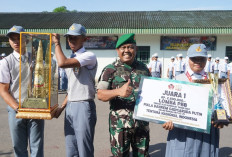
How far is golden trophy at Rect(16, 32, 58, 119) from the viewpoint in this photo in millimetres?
2562

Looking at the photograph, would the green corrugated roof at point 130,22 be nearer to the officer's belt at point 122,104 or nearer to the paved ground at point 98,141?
the paved ground at point 98,141

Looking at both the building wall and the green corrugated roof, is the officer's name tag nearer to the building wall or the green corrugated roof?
the green corrugated roof

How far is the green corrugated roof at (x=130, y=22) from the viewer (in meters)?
16.3

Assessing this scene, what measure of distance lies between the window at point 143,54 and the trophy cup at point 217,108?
616 inches

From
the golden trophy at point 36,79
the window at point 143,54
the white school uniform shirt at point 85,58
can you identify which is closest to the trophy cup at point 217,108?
the white school uniform shirt at point 85,58

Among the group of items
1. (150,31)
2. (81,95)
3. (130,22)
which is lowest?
(81,95)

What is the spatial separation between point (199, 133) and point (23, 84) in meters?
1.98

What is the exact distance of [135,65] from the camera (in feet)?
8.66

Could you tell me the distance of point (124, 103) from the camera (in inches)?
100

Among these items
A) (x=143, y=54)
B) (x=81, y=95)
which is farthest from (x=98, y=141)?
(x=143, y=54)

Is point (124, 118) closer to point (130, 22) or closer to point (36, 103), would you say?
point (36, 103)

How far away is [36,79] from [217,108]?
1.91m

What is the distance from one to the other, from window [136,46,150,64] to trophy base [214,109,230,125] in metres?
15.7

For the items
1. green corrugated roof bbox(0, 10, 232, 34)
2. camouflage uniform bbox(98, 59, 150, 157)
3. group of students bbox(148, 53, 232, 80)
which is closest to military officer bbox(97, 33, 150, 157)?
camouflage uniform bbox(98, 59, 150, 157)
